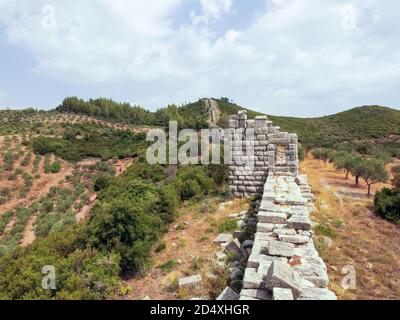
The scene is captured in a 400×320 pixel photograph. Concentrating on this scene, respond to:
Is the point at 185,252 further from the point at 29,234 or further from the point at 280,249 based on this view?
the point at 29,234

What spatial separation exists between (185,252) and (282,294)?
4341 mm

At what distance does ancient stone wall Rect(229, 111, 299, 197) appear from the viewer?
37.3ft

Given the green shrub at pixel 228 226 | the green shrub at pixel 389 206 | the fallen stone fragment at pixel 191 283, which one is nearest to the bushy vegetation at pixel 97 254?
the fallen stone fragment at pixel 191 283

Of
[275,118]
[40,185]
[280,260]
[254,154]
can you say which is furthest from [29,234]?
[275,118]

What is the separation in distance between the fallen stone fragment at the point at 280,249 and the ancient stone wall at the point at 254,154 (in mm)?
6487

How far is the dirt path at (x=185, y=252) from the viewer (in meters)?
6.02

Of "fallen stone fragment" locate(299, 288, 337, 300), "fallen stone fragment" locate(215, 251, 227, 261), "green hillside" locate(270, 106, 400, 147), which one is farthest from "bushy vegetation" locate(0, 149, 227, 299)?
"green hillside" locate(270, 106, 400, 147)

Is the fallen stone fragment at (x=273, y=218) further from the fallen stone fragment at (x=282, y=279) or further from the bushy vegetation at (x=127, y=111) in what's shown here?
the bushy vegetation at (x=127, y=111)

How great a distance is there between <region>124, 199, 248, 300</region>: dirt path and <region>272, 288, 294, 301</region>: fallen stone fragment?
2115 mm

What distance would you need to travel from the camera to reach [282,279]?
369 cm

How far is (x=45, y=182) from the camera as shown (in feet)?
90.5
